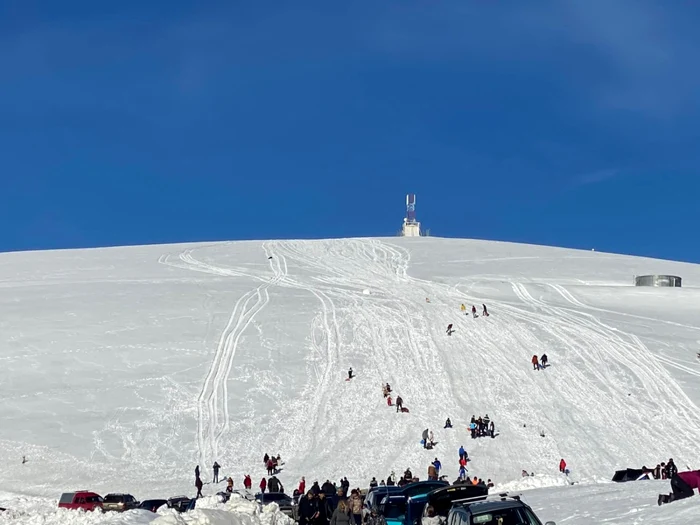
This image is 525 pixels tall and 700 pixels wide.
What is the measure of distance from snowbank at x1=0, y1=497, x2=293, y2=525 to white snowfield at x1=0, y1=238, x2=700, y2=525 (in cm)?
13

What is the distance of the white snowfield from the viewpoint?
30.5 metres

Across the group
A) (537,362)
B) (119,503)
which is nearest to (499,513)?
(119,503)

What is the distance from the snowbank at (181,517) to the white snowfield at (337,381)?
0.13 metres

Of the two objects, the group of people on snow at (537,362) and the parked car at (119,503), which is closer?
the parked car at (119,503)

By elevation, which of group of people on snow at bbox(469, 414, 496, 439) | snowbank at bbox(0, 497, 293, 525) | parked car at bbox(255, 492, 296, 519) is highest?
group of people on snow at bbox(469, 414, 496, 439)

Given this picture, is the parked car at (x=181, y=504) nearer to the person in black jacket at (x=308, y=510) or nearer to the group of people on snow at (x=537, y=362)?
the person in black jacket at (x=308, y=510)

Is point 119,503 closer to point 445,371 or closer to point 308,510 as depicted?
point 308,510

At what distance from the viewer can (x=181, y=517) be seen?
45.4 feet

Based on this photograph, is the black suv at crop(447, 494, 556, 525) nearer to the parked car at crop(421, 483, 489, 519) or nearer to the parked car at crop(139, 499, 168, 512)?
the parked car at crop(421, 483, 489, 519)

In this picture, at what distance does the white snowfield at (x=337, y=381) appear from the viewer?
3048cm

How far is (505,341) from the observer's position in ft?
149

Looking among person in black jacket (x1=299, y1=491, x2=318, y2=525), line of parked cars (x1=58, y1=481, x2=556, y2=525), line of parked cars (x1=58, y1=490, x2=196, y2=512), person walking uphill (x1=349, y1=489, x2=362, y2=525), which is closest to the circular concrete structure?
line of parked cars (x1=58, y1=481, x2=556, y2=525)

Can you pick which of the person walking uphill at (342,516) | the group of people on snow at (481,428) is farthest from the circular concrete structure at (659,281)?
the person walking uphill at (342,516)

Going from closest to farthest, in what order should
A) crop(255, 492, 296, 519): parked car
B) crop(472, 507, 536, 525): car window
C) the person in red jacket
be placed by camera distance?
crop(472, 507, 536, 525): car window
the person in red jacket
crop(255, 492, 296, 519): parked car
